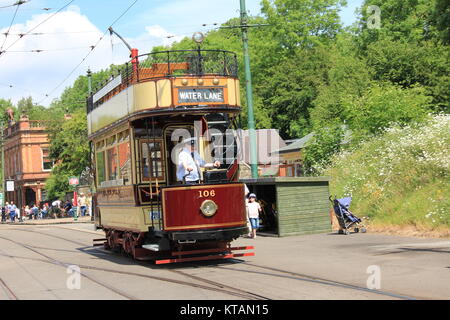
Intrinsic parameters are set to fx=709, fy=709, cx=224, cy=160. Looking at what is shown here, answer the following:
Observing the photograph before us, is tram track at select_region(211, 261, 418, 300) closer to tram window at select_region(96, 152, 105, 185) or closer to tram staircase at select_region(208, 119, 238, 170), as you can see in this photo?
tram staircase at select_region(208, 119, 238, 170)

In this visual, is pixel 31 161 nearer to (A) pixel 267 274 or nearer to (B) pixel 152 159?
(B) pixel 152 159

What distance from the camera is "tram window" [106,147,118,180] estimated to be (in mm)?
16375

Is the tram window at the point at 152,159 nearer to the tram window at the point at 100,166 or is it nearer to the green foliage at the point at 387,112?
the tram window at the point at 100,166

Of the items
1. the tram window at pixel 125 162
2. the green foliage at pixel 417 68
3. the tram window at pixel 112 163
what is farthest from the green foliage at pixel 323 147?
the tram window at pixel 125 162

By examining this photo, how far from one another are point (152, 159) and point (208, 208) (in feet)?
6.83

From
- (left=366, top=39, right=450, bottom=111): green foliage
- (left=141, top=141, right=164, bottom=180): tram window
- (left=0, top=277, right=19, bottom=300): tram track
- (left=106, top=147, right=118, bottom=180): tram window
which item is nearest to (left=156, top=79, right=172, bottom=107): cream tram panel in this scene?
(left=141, top=141, right=164, bottom=180): tram window

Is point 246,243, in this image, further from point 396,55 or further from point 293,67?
point 293,67

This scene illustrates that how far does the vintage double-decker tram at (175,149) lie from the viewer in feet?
43.9

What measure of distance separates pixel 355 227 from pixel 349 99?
16.7 m

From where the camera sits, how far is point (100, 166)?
18.1m

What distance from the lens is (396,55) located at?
45.2 metres

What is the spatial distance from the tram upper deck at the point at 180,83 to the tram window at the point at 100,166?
9.19 feet

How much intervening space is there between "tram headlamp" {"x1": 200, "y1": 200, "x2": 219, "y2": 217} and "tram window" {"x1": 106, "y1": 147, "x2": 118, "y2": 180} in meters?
3.66

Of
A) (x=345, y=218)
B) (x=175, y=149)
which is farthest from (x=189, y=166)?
(x=345, y=218)
